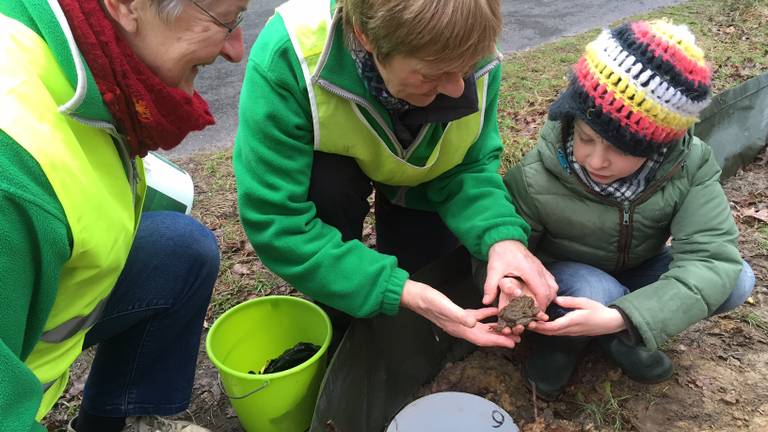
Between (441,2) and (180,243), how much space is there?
1.03m

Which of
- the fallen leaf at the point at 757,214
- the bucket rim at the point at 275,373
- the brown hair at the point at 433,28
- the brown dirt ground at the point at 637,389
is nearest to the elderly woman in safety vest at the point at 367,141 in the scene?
the brown hair at the point at 433,28

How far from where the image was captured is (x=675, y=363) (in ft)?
7.47

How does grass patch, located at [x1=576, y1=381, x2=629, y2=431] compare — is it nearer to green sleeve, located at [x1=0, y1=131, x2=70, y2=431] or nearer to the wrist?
the wrist

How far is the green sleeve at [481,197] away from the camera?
6.63 feet

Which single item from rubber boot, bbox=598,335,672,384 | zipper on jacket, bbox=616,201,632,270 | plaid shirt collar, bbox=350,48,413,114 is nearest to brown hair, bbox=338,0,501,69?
plaid shirt collar, bbox=350,48,413,114

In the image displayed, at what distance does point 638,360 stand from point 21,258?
6.21ft

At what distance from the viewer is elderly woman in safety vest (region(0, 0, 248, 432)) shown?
41.2 inches

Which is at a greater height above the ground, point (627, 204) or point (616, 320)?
point (627, 204)

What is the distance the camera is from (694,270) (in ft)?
6.29

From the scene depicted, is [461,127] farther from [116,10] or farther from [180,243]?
[116,10]

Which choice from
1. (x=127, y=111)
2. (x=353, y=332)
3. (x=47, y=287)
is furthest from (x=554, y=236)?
(x=47, y=287)

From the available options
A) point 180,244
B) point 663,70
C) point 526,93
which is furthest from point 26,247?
point 526,93

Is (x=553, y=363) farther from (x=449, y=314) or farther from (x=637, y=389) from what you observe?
(x=449, y=314)

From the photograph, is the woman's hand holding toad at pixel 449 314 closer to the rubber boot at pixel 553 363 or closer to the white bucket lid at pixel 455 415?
the white bucket lid at pixel 455 415
